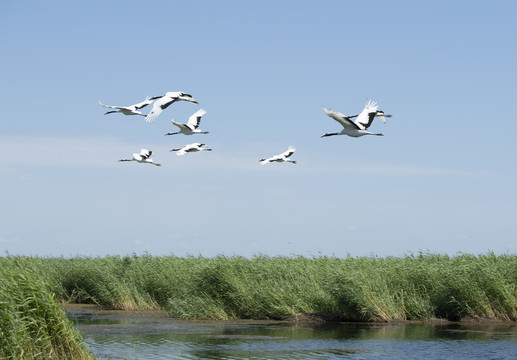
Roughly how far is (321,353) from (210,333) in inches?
173

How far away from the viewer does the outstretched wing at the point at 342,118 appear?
1755 centimetres

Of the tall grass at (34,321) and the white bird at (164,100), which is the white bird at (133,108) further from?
the tall grass at (34,321)

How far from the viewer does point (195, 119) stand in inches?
877

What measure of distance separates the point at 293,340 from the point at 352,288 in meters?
3.76

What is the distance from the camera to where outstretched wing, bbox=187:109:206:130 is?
21.9 meters

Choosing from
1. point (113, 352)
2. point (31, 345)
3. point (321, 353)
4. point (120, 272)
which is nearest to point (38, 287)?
point (31, 345)

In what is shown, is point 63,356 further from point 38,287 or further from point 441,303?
point 441,303

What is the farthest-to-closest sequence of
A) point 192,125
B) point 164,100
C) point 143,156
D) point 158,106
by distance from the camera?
point 143,156 < point 192,125 < point 164,100 < point 158,106

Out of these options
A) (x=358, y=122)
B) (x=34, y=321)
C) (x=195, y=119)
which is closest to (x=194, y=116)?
(x=195, y=119)

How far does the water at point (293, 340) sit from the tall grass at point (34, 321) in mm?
3381

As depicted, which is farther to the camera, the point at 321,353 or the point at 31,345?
the point at 321,353

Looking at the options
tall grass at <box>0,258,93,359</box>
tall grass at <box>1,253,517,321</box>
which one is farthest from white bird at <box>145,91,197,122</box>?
tall grass at <box>0,258,93,359</box>

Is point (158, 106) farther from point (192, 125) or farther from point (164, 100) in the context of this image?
point (192, 125)

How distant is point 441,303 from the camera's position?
69.9 ft
